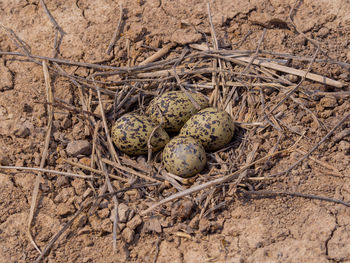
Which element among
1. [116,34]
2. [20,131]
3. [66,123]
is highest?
[116,34]

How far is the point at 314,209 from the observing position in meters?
3.16

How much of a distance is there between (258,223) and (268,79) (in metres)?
1.52

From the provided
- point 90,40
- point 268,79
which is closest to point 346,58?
point 268,79

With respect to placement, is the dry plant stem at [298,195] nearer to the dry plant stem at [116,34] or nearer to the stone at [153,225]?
the stone at [153,225]

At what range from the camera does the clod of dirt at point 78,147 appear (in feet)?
12.0

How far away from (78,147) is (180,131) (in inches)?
40.5

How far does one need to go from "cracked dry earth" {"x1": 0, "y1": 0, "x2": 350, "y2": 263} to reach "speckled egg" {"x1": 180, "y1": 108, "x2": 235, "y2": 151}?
0.38 metres

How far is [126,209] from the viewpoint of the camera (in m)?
3.33

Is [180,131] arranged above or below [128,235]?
above

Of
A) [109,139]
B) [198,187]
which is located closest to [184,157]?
[198,187]

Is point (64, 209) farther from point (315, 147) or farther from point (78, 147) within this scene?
point (315, 147)

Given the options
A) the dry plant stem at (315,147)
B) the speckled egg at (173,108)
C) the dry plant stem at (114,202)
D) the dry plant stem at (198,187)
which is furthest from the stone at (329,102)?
the dry plant stem at (114,202)

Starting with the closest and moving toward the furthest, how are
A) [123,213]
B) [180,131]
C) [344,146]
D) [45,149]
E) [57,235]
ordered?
1. [57,235]
2. [123,213]
3. [344,146]
4. [45,149]
5. [180,131]

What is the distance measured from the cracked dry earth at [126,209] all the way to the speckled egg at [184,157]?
0.50 m
